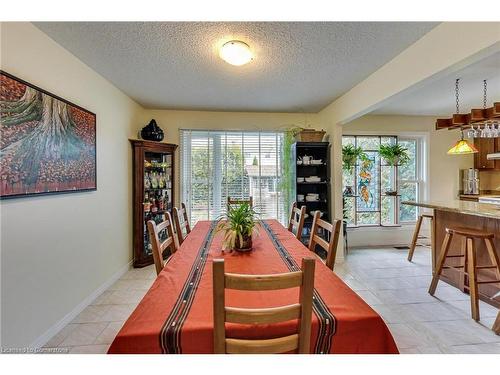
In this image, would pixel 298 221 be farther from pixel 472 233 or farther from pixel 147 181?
pixel 147 181

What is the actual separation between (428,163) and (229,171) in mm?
3605

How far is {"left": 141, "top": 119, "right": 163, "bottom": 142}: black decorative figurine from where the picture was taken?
12.1ft

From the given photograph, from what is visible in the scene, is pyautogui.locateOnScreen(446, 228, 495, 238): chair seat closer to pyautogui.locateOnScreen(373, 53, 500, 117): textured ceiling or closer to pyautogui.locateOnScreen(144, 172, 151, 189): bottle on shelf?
pyautogui.locateOnScreen(373, 53, 500, 117): textured ceiling

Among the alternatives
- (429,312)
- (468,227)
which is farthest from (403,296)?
(468,227)

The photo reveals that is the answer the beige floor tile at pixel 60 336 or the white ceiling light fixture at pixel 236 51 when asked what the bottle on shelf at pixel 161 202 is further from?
the white ceiling light fixture at pixel 236 51

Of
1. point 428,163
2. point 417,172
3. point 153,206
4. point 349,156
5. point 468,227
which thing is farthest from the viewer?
point 417,172

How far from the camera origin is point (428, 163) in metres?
4.66

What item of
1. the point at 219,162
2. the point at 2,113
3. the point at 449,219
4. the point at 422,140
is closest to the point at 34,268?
the point at 2,113

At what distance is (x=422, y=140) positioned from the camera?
15.5 feet

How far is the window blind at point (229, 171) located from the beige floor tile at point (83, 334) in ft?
7.14

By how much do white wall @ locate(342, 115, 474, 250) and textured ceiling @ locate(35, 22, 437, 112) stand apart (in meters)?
1.69

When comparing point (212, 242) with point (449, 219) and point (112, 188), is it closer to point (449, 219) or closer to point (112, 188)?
point (112, 188)

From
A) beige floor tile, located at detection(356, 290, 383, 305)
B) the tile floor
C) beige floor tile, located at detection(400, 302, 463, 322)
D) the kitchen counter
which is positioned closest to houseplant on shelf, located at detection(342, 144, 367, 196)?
the kitchen counter
